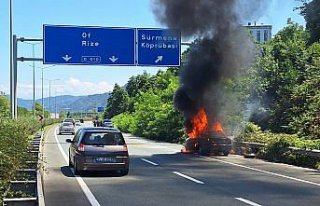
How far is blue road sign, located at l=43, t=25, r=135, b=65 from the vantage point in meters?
31.5

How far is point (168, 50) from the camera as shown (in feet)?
109

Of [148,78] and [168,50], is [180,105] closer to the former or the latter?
[168,50]

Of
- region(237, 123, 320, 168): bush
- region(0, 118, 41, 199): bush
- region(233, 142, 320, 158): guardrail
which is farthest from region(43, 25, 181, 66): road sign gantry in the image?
region(0, 118, 41, 199): bush

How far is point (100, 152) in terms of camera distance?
16672mm

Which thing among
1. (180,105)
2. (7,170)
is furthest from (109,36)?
(7,170)

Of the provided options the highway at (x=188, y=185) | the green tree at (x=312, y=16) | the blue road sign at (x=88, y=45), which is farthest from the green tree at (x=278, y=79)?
the highway at (x=188, y=185)

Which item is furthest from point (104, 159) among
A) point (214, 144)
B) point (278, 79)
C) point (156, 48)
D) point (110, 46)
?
point (278, 79)

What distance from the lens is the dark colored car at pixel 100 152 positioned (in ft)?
54.4

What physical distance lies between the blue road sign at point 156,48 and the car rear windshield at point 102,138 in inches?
621

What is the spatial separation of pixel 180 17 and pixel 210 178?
13.9 m

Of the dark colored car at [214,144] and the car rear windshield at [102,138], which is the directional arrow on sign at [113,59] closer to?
the dark colored car at [214,144]

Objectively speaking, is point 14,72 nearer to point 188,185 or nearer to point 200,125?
point 200,125

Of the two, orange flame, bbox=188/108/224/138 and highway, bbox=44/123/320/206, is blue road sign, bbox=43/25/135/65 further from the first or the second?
highway, bbox=44/123/320/206

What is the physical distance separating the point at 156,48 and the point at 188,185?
19149 millimetres
